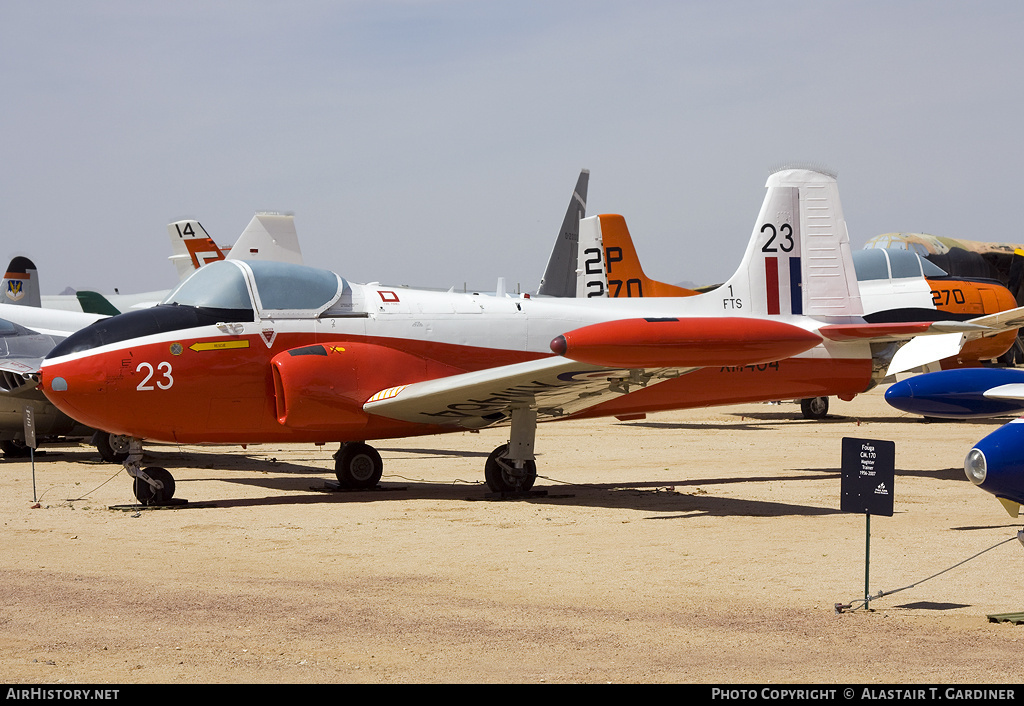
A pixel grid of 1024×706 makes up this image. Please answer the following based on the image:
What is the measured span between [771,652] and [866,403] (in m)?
28.6

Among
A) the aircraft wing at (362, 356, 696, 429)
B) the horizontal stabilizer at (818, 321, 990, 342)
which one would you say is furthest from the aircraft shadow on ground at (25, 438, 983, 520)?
the horizontal stabilizer at (818, 321, 990, 342)

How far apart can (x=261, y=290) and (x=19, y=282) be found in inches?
1089

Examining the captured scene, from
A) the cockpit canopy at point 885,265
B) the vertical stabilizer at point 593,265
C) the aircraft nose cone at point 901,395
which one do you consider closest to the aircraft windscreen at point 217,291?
the aircraft nose cone at point 901,395

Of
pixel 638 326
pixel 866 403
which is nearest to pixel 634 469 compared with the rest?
pixel 638 326

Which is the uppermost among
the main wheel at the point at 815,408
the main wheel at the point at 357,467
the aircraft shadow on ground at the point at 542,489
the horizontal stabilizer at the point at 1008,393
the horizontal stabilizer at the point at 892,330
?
the horizontal stabilizer at the point at 892,330

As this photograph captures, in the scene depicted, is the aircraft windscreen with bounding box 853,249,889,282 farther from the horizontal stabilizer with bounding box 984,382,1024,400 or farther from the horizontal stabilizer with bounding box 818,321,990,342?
the horizontal stabilizer with bounding box 984,382,1024,400

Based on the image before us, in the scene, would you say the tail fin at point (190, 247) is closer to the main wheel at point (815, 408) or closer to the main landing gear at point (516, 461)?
the main wheel at point (815, 408)

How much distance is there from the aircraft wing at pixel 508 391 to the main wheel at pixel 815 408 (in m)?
14.8

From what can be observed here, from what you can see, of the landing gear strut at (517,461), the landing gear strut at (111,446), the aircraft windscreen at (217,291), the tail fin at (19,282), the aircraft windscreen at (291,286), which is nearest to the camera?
the aircraft windscreen at (217,291)

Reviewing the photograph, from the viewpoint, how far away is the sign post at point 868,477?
7344 millimetres

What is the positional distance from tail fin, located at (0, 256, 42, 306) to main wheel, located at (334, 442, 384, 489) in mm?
26793

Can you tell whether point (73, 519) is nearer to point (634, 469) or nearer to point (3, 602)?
Result: point (3, 602)

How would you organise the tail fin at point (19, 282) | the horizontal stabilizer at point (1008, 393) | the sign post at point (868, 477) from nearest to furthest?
1. the sign post at point (868, 477)
2. the horizontal stabilizer at point (1008, 393)
3. the tail fin at point (19, 282)

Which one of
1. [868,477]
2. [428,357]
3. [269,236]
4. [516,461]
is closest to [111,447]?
[269,236]
